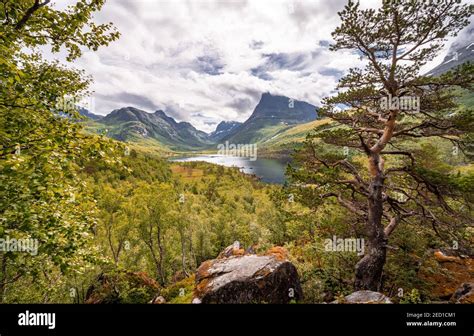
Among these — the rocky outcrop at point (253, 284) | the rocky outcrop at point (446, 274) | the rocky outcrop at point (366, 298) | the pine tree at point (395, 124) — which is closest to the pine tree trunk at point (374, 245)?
the pine tree at point (395, 124)

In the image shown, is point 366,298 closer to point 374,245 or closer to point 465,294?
point 374,245

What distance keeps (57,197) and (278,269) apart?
999 centimetres

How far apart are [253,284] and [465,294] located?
9.24 meters

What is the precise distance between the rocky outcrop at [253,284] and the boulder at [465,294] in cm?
671

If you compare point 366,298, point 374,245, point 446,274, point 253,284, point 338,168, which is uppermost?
point 338,168

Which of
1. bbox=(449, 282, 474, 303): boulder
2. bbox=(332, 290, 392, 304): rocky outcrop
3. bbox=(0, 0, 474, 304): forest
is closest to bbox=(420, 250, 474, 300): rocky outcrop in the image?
bbox=(0, 0, 474, 304): forest

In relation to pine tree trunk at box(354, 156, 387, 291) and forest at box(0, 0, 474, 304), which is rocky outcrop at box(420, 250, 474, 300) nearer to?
forest at box(0, 0, 474, 304)

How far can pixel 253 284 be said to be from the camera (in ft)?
37.2

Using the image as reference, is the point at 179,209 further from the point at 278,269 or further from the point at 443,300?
the point at 443,300

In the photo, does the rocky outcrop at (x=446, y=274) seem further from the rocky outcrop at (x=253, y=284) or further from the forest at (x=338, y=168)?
the rocky outcrop at (x=253, y=284)

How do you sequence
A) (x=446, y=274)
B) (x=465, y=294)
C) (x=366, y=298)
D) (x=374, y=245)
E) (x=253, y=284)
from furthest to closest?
(x=446, y=274)
(x=374, y=245)
(x=253, y=284)
(x=465, y=294)
(x=366, y=298)

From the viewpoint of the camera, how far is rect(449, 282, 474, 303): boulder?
9453 mm

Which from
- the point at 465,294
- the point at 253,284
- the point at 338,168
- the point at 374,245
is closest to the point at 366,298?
the point at 374,245

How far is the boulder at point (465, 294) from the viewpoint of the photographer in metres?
9.45
